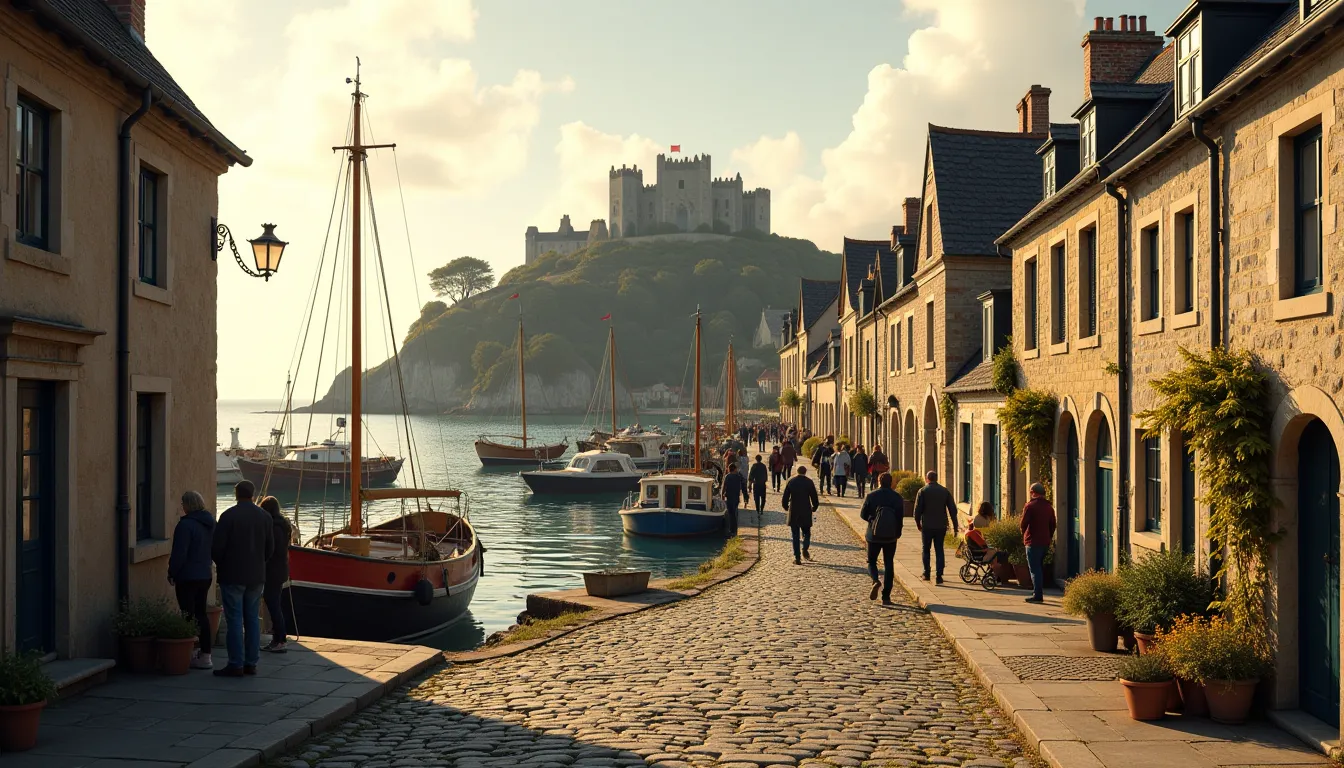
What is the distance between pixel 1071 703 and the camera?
31.3 feet

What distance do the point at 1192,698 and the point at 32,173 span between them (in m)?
10.9

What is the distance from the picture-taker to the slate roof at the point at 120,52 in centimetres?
949

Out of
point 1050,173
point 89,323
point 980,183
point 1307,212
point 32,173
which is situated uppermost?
point 980,183

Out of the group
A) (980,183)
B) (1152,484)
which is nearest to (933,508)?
(1152,484)

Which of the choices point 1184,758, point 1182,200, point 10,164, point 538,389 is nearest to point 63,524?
point 10,164

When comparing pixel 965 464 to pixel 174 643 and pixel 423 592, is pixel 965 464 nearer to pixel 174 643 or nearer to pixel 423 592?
pixel 423 592

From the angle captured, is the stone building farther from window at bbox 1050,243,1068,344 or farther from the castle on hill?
the castle on hill

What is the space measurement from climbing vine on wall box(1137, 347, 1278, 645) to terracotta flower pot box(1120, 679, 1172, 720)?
113 cm

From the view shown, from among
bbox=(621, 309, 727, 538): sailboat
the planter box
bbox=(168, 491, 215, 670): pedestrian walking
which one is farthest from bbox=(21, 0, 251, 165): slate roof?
bbox=(621, 309, 727, 538): sailboat

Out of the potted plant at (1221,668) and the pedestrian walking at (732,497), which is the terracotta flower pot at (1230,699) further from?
the pedestrian walking at (732,497)

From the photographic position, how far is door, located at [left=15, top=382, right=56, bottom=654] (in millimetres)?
9500

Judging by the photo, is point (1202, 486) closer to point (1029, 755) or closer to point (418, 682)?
point (1029, 755)

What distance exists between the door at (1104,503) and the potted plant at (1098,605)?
3.42 metres

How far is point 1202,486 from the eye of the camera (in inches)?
435
